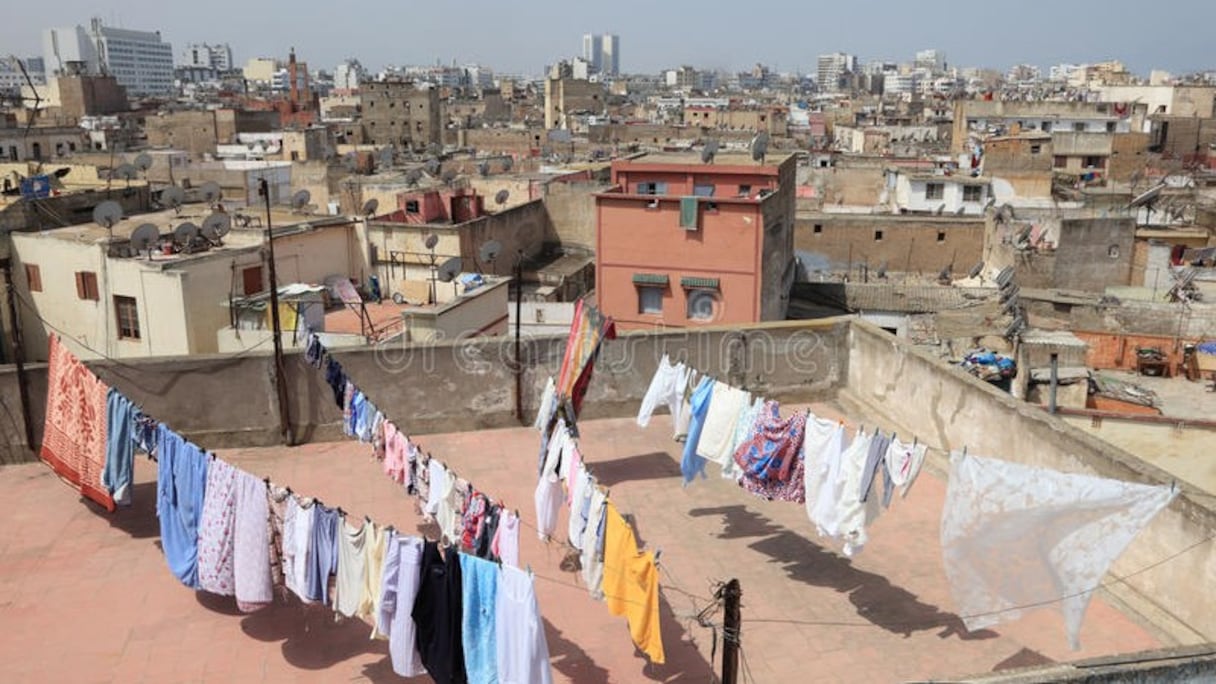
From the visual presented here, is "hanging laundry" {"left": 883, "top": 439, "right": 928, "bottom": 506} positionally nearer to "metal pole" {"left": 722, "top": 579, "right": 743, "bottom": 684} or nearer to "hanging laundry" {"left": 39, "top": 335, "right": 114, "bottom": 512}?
"metal pole" {"left": 722, "top": 579, "right": 743, "bottom": 684}

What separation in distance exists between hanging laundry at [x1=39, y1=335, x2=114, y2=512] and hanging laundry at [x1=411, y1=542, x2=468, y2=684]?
13.7ft

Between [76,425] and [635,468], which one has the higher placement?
[76,425]

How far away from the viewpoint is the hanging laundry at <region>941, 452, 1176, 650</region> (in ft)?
18.7

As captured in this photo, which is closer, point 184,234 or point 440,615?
point 440,615

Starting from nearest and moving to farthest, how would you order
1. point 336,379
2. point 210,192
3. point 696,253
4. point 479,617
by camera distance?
point 479,617 < point 336,379 < point 696,253 < point 210,192

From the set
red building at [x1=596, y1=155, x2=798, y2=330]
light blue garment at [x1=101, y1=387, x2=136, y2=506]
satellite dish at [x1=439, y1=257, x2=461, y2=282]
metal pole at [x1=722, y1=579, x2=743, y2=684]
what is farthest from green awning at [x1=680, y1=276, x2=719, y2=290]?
metal pole at [x1=722, y1=579, x2=743, y2=684]

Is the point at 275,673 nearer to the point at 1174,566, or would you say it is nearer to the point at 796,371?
the point at 1174,566

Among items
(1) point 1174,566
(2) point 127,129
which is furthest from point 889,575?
(2) point 127,129

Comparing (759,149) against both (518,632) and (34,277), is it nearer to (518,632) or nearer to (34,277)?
(34,277)

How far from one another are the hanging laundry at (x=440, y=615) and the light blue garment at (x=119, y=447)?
382 cm

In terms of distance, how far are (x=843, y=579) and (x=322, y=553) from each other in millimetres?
4135

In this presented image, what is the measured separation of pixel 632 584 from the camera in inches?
245

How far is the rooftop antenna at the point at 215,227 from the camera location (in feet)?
60.3

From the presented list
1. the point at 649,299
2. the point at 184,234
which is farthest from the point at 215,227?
the point at 649,299
